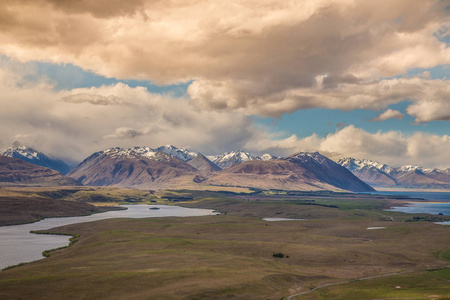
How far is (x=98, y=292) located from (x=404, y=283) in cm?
6626

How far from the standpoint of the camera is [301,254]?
132875mm

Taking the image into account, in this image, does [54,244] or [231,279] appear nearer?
[231,279]

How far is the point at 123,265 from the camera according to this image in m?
105

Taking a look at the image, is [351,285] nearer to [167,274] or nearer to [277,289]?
[277,289]

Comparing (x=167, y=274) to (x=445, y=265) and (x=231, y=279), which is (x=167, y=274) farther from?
(x=445, y=265)

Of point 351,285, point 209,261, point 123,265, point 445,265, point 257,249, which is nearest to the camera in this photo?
point 351,285

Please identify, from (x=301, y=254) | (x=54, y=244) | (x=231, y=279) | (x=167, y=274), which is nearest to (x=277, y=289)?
(x=231, y=279)

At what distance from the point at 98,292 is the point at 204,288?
64.2ft

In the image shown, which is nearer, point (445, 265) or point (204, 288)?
point (204, 288)

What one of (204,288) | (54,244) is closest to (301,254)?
(204,288)

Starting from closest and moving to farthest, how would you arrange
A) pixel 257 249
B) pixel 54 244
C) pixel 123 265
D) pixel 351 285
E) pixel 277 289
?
pixel 277 289 → pixel 351 285 → pixel 123 265 → pixel 257 249 → pixel 54 244

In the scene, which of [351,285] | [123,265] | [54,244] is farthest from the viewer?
[54,244]

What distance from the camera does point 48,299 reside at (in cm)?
7119

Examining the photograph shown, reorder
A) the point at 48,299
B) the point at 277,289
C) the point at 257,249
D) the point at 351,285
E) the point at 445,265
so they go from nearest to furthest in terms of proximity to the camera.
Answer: the point at 48,299
the point at 277,289
the point at 351,285
the point at 445,265
the point at 257,249
